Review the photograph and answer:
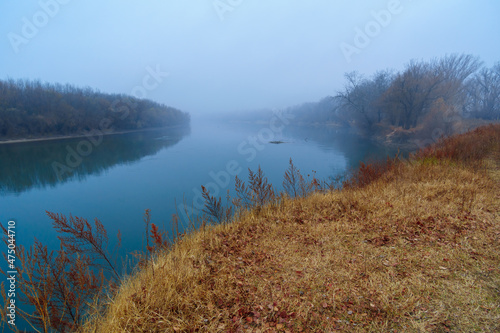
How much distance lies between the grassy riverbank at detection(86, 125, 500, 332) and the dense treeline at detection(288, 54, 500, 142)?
24077 mm

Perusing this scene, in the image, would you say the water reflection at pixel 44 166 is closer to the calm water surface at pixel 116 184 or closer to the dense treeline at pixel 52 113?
the calm water surface at pixel 116 184

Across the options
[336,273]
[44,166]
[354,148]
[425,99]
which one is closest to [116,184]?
[44,166]

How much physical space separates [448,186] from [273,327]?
5.48 m

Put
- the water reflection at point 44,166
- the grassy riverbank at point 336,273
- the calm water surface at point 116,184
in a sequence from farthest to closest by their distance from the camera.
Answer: the water reflection at point 44,166 → the calm water surface at point 116,184 → the grassy riverbank at point 336,273

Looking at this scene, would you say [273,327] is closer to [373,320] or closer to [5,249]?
[373,320]

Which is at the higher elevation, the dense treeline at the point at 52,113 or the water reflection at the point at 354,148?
the dense treeline at the point at 52,113

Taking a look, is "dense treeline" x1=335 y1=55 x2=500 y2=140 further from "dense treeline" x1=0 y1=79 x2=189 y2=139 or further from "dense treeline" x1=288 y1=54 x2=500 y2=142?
"dense treeline" x1=0 y1=79 x2=189 y2=139

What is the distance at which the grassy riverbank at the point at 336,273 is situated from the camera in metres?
2.20

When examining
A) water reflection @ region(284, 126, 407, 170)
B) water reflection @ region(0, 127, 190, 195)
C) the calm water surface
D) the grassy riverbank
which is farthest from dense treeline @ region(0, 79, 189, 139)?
the grassy riverbank

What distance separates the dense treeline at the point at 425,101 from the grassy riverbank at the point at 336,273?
24.1 metres

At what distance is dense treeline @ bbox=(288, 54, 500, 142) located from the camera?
84.2 ft

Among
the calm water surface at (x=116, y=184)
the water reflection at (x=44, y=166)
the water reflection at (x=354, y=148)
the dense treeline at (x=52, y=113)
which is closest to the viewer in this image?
the calm water surface at (x=116, y=184)

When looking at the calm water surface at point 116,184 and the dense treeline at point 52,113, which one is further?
the dense treeline at point 52,113

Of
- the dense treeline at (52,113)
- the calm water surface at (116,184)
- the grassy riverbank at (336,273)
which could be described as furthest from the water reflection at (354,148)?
the dense treeline at (52,113)
